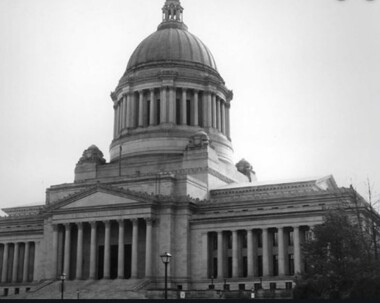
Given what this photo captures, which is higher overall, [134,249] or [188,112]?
[188,112]

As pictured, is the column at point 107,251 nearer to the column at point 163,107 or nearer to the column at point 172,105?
the column at point 163,107

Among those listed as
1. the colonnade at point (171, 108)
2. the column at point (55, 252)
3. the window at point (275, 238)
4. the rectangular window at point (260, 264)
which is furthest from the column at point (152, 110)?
the rectangular window at point (260, 264)

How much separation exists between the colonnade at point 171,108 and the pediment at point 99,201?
2103 cm

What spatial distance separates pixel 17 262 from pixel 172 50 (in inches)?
1647

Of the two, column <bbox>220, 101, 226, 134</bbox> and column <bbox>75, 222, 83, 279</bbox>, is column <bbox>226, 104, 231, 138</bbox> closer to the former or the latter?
column <bbox>220, 101, 226, 134</bbox>

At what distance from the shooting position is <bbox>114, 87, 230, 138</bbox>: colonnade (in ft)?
354

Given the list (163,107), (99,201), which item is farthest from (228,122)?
(99,201)

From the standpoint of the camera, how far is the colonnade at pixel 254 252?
81.9m

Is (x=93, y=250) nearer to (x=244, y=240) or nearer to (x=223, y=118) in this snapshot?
(x=244, y=240)

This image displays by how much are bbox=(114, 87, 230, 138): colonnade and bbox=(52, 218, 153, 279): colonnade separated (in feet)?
75.5

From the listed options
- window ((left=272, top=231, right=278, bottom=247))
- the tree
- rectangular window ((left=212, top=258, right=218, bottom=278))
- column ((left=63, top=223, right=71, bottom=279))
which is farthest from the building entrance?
the tree

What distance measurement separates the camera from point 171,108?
108 meters

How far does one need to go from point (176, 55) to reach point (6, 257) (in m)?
41.8

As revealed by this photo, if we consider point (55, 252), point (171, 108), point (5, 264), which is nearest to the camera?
point (55, 252)
